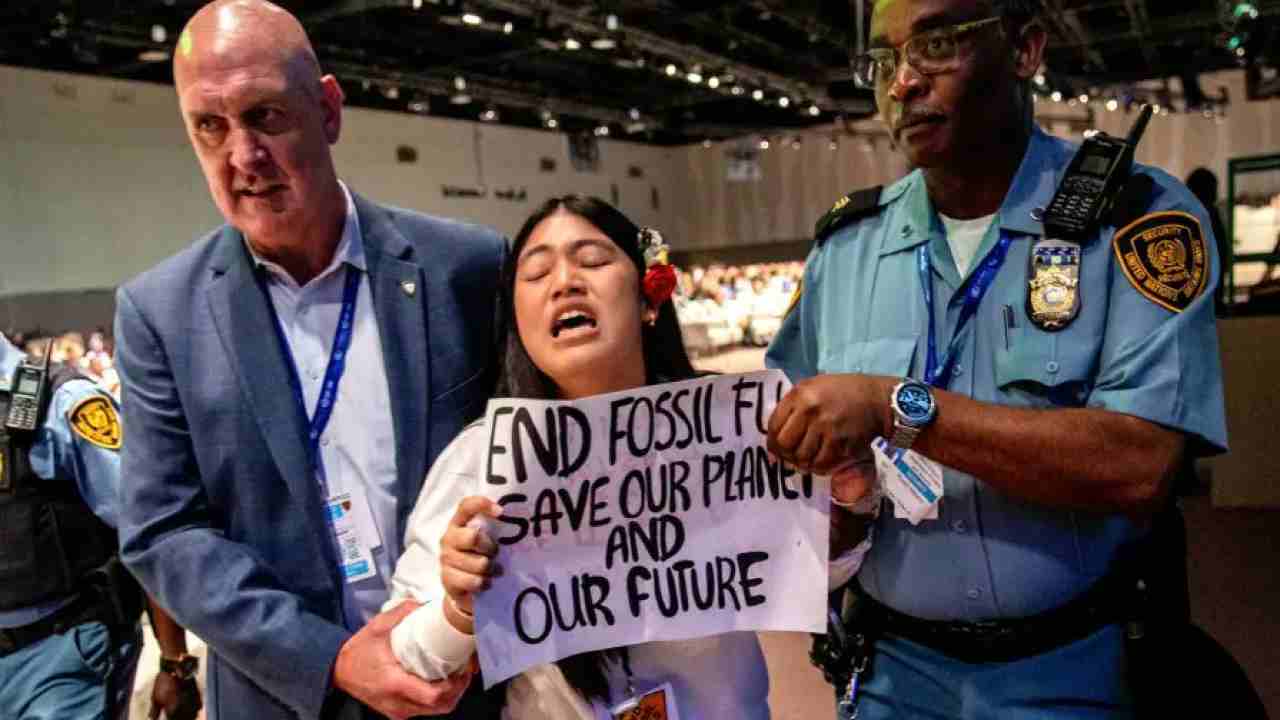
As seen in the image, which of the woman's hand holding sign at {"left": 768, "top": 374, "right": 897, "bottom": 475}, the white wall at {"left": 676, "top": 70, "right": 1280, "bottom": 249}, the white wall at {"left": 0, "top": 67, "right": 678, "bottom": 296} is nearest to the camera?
the woman's hand holding sign at {"left": 768, "top": 374, "right": 897, "bottom": 475}

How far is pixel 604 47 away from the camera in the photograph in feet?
37.4

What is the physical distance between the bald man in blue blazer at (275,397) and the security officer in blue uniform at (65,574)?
1278 millimetres

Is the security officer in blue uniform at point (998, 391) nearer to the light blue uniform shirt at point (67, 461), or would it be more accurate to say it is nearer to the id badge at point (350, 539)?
the id badge at point (350, 539)

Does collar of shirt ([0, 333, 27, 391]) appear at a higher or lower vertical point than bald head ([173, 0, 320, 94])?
lower

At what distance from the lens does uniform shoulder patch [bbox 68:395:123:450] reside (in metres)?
2.66

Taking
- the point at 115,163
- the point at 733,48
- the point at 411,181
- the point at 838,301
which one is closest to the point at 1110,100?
the point at 733,48

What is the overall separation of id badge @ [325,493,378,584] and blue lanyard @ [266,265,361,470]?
76 mm

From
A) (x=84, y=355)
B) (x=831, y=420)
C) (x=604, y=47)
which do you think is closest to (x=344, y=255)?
(x=831, y=420)

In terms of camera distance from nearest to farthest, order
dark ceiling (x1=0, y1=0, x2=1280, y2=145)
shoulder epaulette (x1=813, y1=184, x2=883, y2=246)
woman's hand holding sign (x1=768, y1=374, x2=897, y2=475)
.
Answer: woman's hand holding sign (x1=768, y1=374, x2=897, y2=475)
shoulder epaulette (x1=813, y1=184, x2=883, y2=246)
dark ceiling (x1=0, y1=0, x2=1280, y2=145)

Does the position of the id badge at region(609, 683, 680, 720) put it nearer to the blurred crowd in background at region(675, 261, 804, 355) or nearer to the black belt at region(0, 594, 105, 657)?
the black belt at region(0, 594, 105, 657)

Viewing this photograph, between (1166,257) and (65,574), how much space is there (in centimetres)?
271

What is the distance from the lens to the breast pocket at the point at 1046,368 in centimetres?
140

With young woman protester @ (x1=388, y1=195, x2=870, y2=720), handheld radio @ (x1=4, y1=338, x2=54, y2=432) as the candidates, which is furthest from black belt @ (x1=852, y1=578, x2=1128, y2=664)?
handheld radio @ (x1=4, y1=338, x2=54, y2=432)

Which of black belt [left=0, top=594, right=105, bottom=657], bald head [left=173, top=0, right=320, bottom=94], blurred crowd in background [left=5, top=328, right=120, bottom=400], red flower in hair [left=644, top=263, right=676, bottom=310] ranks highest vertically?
bald head [left=173, top=0, right=320, bottom=94]
